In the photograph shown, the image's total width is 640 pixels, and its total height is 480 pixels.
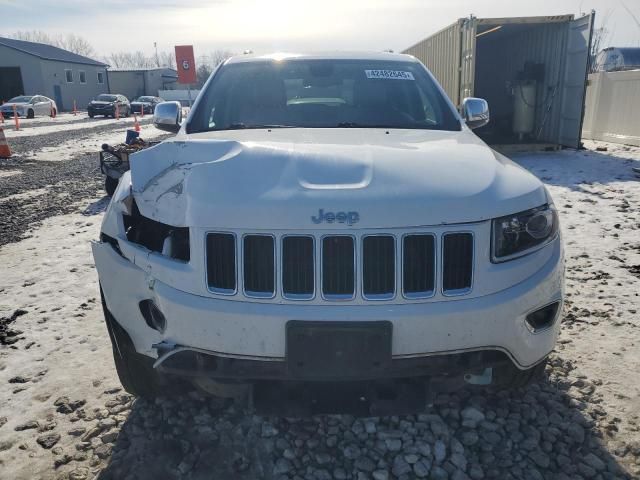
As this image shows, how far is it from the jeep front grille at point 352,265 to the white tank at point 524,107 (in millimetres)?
12070

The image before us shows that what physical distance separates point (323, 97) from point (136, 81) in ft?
219

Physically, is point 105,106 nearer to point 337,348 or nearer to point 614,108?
point 614,108

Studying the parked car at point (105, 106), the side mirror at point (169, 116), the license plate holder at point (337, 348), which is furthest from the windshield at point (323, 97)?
the parked car at point (105, 106)

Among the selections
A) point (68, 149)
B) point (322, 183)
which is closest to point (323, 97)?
point (322, 183)

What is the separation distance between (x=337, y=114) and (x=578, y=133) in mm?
9952

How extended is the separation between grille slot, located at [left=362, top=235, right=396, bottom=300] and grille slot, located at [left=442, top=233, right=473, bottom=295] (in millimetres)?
211

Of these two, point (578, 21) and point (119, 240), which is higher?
point (578, 21)

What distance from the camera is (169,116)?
3.92m

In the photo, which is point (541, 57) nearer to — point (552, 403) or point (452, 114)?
point (452, 114)

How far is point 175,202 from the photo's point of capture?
2.13m

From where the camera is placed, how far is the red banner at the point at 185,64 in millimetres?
13891

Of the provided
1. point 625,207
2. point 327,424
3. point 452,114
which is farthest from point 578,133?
point 327,424

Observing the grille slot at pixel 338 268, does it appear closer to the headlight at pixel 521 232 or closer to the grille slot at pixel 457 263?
the grille slot at pixel 457 263

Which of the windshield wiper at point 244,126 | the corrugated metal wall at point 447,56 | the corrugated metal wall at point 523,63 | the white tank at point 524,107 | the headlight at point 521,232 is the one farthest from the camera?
the white tank at point 524,107
